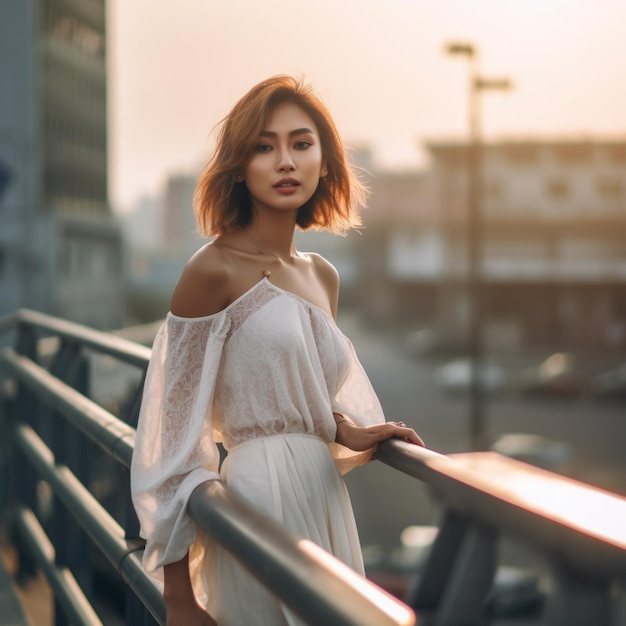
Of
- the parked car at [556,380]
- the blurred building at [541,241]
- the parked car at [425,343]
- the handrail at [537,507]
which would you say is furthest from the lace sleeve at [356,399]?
the parked car at [425,343]

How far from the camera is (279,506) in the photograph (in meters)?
1.76

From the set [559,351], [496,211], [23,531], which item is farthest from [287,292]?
[559,351]

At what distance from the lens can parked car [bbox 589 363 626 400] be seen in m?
39.2

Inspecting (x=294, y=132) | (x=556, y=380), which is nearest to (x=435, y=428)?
(x=556, y=380)

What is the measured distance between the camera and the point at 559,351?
1839 inches

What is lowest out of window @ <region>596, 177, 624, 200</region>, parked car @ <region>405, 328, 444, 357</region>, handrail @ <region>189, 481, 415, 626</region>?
parked car @ <region>405, 328, 444, 357</region>

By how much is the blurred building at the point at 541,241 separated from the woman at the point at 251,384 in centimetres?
4099

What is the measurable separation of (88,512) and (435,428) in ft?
Result: 111

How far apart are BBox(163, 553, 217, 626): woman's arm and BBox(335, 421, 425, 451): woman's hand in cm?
37

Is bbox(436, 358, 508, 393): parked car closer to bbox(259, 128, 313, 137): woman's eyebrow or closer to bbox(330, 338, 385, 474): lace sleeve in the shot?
bbox(330, 338, 385, 474): lace sleeve

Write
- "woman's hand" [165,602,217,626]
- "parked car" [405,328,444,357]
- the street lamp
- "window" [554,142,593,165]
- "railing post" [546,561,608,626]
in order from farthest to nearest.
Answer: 1. "parked car" [405,328,444,357]
2. "window" [554,142,593,165]
3. the street lamp
4. "woman's hand" [165,602,217,626]
5. "railing post" [546,561,608,626]

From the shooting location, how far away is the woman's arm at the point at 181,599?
1646mm

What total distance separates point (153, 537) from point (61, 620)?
1.52 m

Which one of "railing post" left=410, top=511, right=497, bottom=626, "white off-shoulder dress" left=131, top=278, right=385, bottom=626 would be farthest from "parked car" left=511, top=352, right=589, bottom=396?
"railing post" left=410, top=511, right=497, bottom=626
